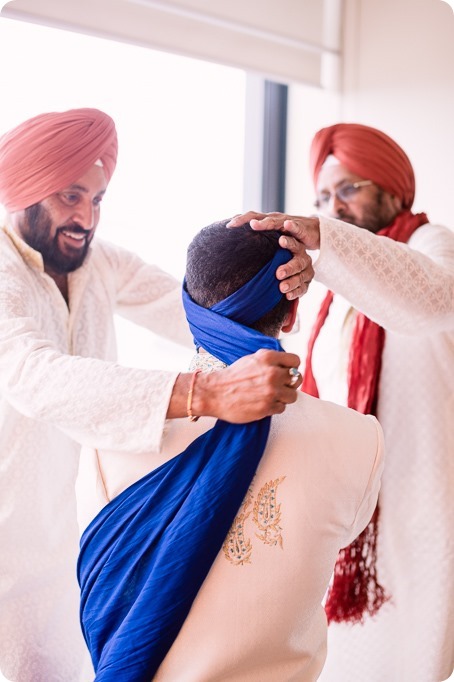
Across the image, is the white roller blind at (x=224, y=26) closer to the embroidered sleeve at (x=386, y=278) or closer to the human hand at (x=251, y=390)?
the embroidered sleeve at (x=386, y=278)

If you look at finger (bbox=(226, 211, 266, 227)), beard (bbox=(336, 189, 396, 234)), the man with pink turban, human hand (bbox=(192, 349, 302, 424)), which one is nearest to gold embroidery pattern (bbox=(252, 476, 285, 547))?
human hand (bbox=(192, 349, 302, 424))

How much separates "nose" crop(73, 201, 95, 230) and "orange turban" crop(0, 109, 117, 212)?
68mm

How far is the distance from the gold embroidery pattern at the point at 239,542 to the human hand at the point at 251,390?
144 mm

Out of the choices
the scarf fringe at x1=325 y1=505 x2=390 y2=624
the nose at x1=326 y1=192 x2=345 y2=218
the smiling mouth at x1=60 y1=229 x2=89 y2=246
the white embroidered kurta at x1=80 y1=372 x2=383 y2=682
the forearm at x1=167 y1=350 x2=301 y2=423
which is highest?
the nose at x1=326 y1=192 x2=345 y2=218

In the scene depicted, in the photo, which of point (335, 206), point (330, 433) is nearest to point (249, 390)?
point (330, 433)

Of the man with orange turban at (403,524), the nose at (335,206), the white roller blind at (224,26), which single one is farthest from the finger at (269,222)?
the white roller blind at (224,26)

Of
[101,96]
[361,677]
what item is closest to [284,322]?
[361,677]

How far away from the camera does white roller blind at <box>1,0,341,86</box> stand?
98.9 inches

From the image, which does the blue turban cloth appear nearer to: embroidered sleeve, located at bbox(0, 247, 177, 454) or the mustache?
embroidered sleeve, located at bbox(0, 247, 177, 454)

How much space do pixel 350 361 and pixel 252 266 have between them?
0.92m

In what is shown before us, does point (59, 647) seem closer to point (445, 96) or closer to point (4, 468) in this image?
point (4, 468)

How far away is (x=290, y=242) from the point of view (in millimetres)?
1396

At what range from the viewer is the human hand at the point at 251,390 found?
48.2 inches

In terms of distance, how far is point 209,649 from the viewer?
118 centimetres
